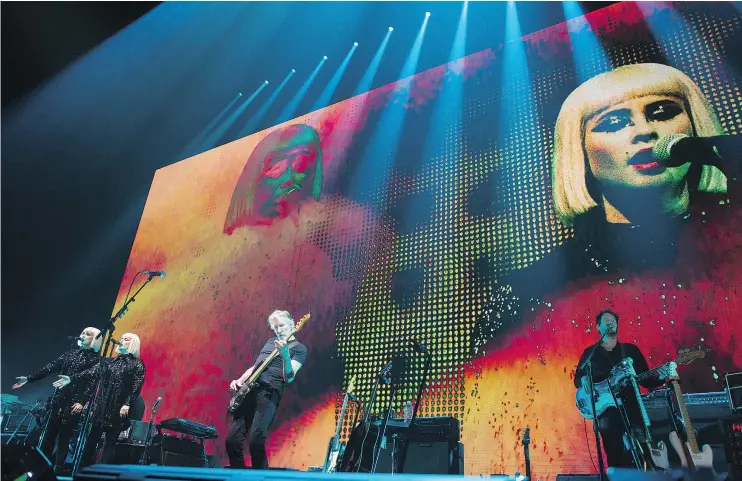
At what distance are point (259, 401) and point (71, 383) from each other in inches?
80.6

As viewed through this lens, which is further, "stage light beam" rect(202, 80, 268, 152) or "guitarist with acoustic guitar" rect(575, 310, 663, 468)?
"stage light beam" rect(202, 80, 268, 152)

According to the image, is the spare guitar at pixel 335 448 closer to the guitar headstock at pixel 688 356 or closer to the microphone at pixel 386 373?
the microphone at pixel 386 373

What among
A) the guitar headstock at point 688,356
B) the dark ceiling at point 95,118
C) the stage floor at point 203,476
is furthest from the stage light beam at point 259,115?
the stage floor at point 203,476

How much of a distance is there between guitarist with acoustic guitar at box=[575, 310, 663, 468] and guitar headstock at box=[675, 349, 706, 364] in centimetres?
22

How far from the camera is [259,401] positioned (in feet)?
12.2

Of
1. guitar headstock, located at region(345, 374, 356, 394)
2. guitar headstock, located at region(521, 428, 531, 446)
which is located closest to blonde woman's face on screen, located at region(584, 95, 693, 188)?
guitar headstock, located at region(521, 428, 531, 446)

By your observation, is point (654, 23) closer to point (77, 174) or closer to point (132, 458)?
point (132, 458)

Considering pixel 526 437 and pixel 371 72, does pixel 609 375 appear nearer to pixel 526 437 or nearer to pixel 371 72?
pixel 526 437

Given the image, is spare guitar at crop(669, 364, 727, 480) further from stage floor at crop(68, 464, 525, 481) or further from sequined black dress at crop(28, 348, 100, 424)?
sequined black dress at crop(28, 348, 100, 424)

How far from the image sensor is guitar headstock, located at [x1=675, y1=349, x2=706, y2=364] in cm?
327

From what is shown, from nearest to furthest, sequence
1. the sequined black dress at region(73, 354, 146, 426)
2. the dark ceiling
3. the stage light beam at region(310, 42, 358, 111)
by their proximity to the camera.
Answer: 1. the sequined black dress at region(73, 354, 146, 426)
2. the dark ceiling
3. the stage light beam at region(310, 42, 358, 111)

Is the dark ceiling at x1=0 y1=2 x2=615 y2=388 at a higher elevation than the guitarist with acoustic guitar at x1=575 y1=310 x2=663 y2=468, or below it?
higher

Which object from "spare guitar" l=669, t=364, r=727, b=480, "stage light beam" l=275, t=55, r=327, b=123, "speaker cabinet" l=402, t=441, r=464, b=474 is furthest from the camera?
"stage light beam" l=275, t=55, r=327, b=123

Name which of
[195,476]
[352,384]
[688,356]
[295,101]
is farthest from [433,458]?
[295,101]
